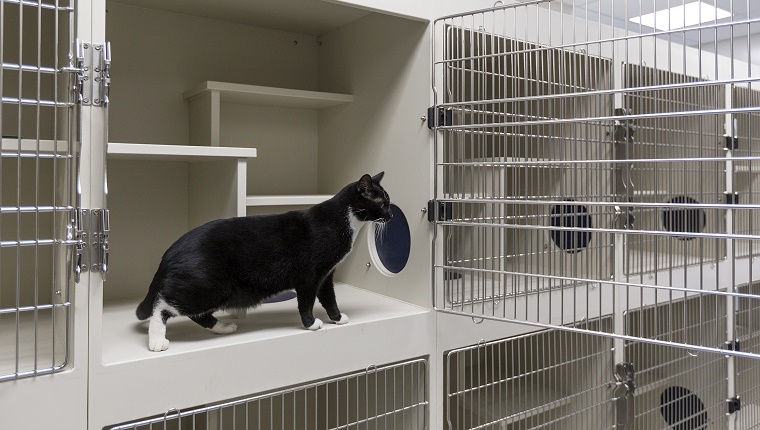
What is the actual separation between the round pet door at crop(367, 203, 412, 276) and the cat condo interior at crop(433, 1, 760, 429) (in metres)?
0.12

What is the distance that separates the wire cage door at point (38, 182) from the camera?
866 millimetres

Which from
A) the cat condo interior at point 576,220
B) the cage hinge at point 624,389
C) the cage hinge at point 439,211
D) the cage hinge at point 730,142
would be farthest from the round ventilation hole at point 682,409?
the cage hinge at point 439,211

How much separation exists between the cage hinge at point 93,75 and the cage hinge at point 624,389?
1502mm

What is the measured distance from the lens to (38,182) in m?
0.95

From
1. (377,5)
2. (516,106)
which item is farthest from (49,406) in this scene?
(516,106)

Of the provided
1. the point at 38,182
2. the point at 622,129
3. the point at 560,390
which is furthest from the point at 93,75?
the point at 560,390

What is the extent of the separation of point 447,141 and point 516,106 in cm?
33

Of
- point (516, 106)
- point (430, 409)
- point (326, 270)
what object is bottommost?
point (430, 409)

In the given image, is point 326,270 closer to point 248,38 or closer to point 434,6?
point 434,6

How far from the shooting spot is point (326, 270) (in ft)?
4.01

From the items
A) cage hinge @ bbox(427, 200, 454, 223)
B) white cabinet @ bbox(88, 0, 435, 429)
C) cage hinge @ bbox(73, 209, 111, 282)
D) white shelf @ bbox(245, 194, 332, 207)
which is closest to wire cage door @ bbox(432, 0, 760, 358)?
cage hinge @ bbox(427, 200, 454, 223)

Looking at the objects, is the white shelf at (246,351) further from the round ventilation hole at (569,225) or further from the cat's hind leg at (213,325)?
the round ventilation hole at (569,225)

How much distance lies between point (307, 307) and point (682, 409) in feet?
5.09

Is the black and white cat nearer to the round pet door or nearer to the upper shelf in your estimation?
the round pet door
